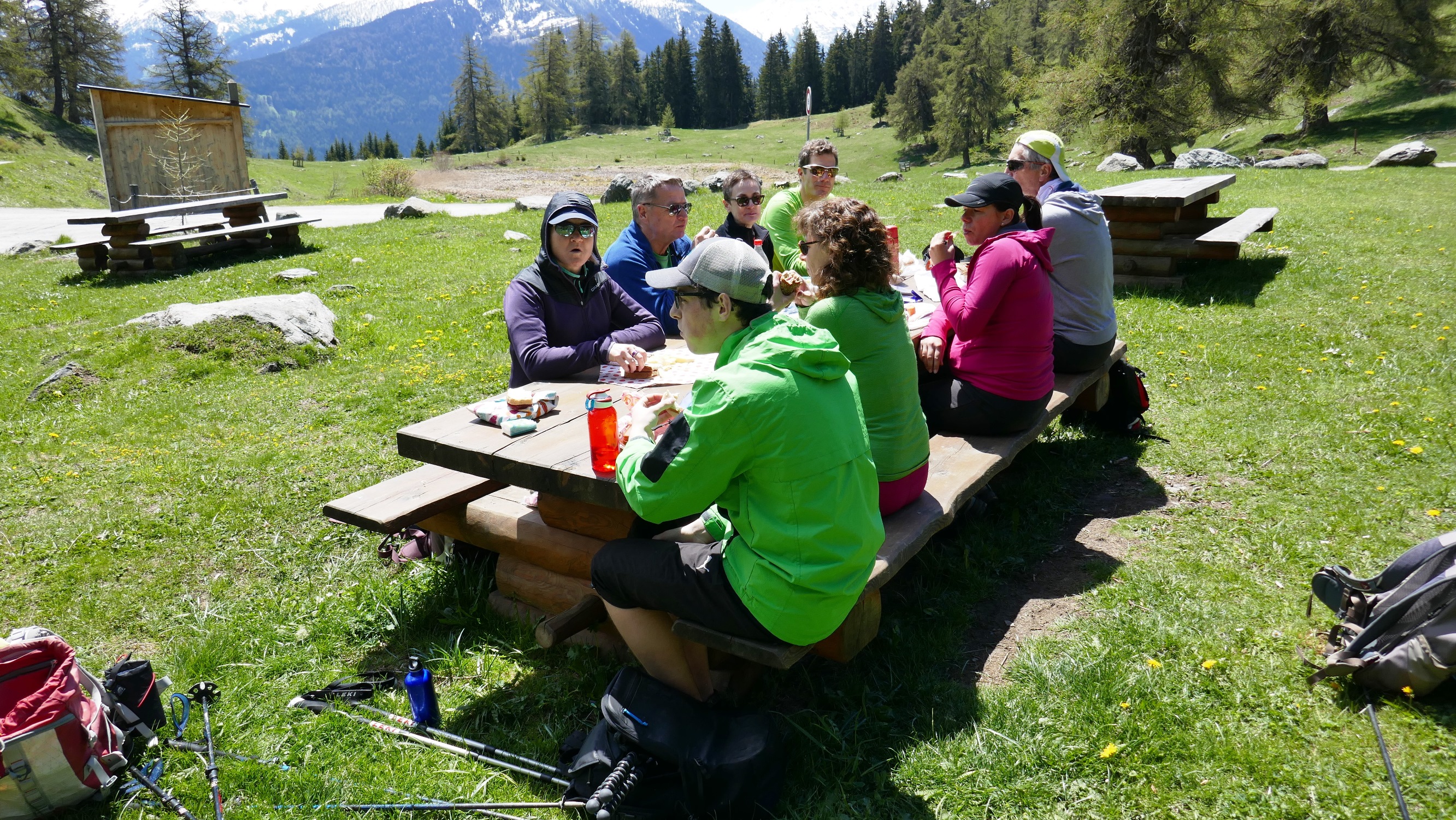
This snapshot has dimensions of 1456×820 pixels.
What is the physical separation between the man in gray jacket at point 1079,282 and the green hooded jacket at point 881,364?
2.09m

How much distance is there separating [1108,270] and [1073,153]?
38.2 m

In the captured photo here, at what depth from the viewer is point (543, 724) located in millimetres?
3354

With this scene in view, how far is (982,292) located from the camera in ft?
14.3

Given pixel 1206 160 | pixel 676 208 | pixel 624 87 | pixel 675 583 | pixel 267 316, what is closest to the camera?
pixel 675 583

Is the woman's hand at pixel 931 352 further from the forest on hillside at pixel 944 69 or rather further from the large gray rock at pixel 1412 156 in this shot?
the forest on hillside at pixel 944 69

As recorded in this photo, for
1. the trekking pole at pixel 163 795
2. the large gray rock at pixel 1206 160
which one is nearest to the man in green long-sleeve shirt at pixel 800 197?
the trekking pole at pixel 163 795

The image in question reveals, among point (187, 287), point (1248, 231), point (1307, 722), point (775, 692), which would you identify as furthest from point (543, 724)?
point (187, 287)

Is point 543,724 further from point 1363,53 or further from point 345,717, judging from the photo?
point 1363,53

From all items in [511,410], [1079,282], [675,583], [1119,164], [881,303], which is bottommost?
[675,583]

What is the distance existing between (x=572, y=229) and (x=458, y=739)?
8.41ft

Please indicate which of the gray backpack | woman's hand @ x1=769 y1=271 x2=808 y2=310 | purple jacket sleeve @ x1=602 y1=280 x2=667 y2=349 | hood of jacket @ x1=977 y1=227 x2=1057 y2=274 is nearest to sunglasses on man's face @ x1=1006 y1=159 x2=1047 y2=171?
hood of jacket @ x1=977 y1=227 x2=1057 y2=274

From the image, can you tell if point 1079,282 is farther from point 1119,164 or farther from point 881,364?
point 1119,164

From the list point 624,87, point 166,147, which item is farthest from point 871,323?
point 624,87

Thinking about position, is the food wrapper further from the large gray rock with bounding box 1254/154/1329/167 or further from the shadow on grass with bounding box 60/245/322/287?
the large gray rock with bounding box 1254/154/1329/167
